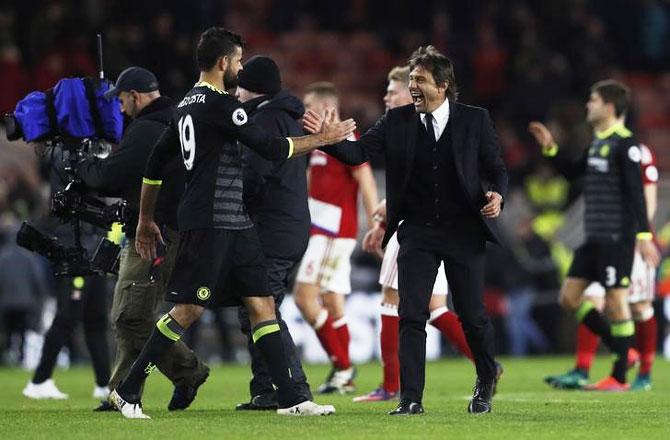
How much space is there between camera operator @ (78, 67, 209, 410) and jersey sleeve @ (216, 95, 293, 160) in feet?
3.55

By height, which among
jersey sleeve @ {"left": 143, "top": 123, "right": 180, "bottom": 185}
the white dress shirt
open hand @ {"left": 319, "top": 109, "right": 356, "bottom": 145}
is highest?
the white dress shirt

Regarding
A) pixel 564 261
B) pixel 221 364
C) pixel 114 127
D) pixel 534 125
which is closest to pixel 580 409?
pixel 534 125

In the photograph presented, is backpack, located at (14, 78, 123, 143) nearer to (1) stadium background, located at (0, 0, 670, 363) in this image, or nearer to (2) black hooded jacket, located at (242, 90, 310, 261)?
(2) black hooded jacket, located at (242, 90, 310, 261)

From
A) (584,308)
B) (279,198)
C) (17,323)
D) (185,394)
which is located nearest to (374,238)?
(279,198)

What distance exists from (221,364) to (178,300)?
32.8 ft

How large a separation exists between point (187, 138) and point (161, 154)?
20 cm

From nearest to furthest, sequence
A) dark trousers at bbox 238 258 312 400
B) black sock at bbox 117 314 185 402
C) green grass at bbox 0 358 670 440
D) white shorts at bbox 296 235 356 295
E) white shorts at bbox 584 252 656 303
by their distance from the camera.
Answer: green grass at bbox 0 358 670 440
black sock at bbox 117 314 185 402
dark trousers at bbox 238 258 312 400
white shorts at bbox 296 235 356 295
white shorts at bbox 584 252 656 303

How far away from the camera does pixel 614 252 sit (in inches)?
521

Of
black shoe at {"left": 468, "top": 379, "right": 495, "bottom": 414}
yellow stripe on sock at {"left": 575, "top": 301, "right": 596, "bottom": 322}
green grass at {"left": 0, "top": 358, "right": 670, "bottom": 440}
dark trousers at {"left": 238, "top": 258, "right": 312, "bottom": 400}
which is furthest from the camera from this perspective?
yellow stripe on sock at {"left": 575, "top": 301, "right": 596, "bottom": 322}

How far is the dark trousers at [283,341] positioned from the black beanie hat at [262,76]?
112cm

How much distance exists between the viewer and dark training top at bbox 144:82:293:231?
30.3 feet

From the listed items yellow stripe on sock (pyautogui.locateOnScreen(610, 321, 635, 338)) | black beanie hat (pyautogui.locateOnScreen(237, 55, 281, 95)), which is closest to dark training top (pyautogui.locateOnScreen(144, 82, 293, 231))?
black beanie hat (pyautogui.locateOnScreen(237, 55, 281, 95))

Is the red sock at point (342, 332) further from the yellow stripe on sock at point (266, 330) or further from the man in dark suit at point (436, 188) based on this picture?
the yellow stripe on sock at point (266, 330)

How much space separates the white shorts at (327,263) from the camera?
13.5 meters
